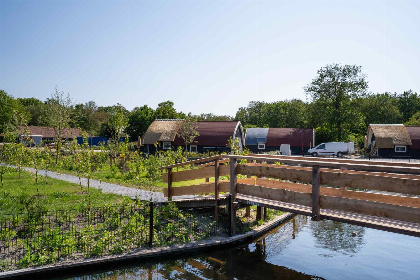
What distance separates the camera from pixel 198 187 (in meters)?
12.1

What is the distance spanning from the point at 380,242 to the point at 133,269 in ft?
25.8

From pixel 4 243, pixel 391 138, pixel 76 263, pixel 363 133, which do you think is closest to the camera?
pixel 76 263

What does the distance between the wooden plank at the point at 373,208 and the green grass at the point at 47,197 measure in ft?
26.3

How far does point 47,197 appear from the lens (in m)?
13.7

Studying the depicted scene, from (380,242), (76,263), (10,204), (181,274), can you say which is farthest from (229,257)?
(10,204)

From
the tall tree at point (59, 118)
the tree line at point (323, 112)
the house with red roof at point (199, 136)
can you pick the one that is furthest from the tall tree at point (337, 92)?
the tall tree at point (59, 118)

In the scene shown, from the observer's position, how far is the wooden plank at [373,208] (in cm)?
727

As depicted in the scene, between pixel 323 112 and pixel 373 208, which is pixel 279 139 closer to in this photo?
pixel 323 112

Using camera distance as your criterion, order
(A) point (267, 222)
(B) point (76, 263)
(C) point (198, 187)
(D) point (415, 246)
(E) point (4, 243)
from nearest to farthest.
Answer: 1. (B) point (76, 263)
2. (E) point (4, 243)
3. (D) point (415, 246)
4. (C) point (198, 187)
5. (A) point (267, 222)

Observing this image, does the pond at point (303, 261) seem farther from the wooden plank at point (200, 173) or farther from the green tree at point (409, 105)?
the green tree at point (409, 105)

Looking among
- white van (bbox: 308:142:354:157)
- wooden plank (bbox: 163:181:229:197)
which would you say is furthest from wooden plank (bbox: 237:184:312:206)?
white van (bbox: 308:142:354:157)

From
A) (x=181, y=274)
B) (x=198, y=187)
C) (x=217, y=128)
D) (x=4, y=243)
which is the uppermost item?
(x=217, y=128)

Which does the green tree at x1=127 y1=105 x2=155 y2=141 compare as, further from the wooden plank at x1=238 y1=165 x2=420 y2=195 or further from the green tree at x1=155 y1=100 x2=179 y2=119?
the wooden plank at x1=238 y1=165 x2=420 y2=195

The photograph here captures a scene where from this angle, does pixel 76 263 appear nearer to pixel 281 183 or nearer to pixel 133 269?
pixel 133 269
